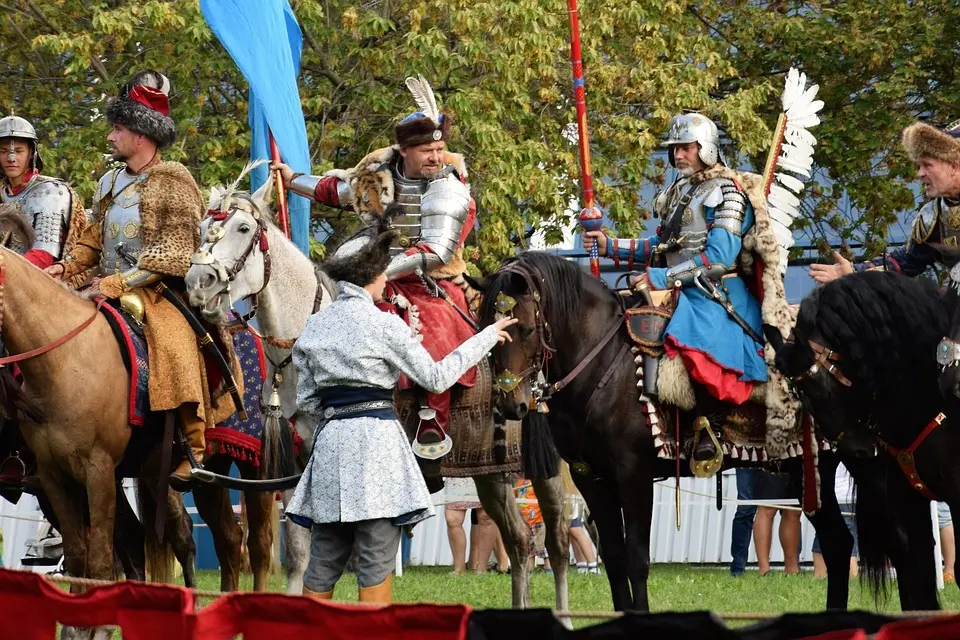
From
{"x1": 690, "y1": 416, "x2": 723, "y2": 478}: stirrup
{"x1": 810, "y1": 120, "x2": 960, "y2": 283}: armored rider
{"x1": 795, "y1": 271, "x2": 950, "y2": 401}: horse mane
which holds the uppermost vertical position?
{"x1": 810, "y1": 120, "x2": 960, "y2": 283}: armored rider

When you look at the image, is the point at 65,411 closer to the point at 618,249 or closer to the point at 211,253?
the point at 211,253

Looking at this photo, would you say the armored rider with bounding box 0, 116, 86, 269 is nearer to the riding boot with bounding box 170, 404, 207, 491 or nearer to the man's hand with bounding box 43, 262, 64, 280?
the man's hand with bounding box 43, 262, 64, 280

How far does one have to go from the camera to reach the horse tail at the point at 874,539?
25.6 ft

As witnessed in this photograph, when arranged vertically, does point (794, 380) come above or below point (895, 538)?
above

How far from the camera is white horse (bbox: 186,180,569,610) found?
748 centimetres

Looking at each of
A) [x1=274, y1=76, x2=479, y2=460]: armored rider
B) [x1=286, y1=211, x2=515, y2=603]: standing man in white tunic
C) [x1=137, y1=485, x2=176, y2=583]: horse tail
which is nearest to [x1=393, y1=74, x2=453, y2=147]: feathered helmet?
[x1=274, y1=76, x2=479, y2=460]: armored rider

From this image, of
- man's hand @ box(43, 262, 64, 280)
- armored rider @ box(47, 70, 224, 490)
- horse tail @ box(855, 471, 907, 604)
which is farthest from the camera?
man's hand @ box(43, 262, 64, 280)

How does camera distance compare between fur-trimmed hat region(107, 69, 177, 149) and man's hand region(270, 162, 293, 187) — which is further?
man's hand region(270, 162, 293, 187)

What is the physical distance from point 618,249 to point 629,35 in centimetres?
933

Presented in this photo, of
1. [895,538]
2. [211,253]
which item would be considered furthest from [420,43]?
[895,538]

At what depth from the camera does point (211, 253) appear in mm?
7492

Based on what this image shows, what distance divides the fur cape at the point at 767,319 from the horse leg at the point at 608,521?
57cm

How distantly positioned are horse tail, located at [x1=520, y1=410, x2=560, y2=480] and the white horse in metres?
0.22

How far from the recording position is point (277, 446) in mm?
8047
